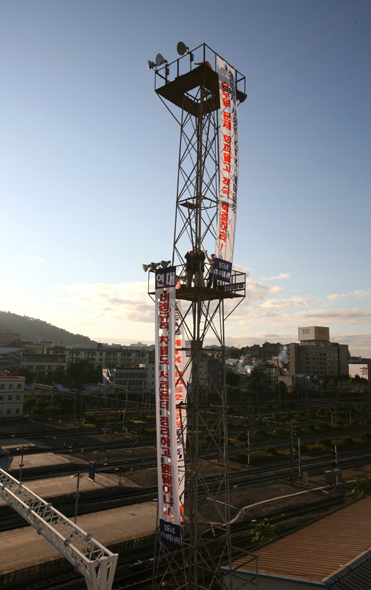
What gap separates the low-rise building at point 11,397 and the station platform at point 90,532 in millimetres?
44939

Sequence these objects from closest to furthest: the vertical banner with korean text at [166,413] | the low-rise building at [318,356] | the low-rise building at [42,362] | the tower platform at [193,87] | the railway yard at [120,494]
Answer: the vertical banner with korean text at [166,413], the tower platform at [193,87], the railway yard at [120,494], the low-rise building at [42,362], the low-rise building at [318,356]

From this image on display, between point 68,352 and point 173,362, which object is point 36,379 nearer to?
point 68,352

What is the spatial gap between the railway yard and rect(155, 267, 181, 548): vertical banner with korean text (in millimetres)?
4605

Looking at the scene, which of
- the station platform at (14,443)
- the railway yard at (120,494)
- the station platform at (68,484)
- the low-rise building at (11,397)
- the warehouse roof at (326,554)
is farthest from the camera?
the low-rise building at (11,397)

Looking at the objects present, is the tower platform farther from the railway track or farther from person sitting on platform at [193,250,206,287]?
the railway track

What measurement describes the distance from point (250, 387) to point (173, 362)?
106 meters

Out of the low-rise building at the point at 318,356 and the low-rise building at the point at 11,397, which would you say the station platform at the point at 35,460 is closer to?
the low-rise building at the point at 11,397

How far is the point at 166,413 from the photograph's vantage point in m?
12.7

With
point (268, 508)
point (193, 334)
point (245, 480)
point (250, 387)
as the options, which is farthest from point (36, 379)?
point (193, 334)

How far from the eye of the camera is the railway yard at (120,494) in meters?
17.6

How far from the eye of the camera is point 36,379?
93.5 metres

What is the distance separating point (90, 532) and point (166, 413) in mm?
12675

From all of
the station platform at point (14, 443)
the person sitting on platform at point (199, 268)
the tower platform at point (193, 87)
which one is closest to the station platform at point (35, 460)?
the station platform at point (14, 443)

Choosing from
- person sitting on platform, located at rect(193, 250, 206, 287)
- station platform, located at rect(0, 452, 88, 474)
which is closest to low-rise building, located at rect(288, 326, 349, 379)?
station platform, located at rect(0, 452, 88, 474)
